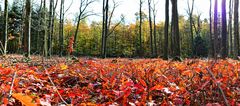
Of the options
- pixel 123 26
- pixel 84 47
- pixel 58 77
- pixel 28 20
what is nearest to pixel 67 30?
pixel 84 47

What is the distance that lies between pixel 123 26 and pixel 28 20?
55.5 metres

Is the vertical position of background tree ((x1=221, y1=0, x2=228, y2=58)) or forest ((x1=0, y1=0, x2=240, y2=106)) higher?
background tree ((x1=221, y1=0, x2=228, y2=58))

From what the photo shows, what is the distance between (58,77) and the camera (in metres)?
5.51

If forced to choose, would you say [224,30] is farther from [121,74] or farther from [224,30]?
[121,74]

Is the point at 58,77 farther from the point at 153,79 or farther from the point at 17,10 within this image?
the point at 17,10

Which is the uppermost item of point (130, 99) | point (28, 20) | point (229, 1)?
point (229, 1)

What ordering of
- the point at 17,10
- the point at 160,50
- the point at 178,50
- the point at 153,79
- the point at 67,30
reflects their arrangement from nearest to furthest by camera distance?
1. the point at 153,79
2. the point at 178,50
3. the point at 17,10
4. the point at 160,50
5. the point at 67,30

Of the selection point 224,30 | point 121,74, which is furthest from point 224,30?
point 121,74

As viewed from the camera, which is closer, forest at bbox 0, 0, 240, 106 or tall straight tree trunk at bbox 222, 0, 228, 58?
forest at bbox 0, 0, 240, 106

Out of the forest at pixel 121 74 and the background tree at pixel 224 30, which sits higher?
the background tree at pixel 224 30

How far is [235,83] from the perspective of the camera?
14.4 feet

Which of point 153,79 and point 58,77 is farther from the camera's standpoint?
point 58,77

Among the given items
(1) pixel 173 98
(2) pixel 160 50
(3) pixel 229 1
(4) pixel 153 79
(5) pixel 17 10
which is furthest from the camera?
(2) pixel 160 50

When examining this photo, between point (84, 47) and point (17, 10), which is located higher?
point (17, 10)
